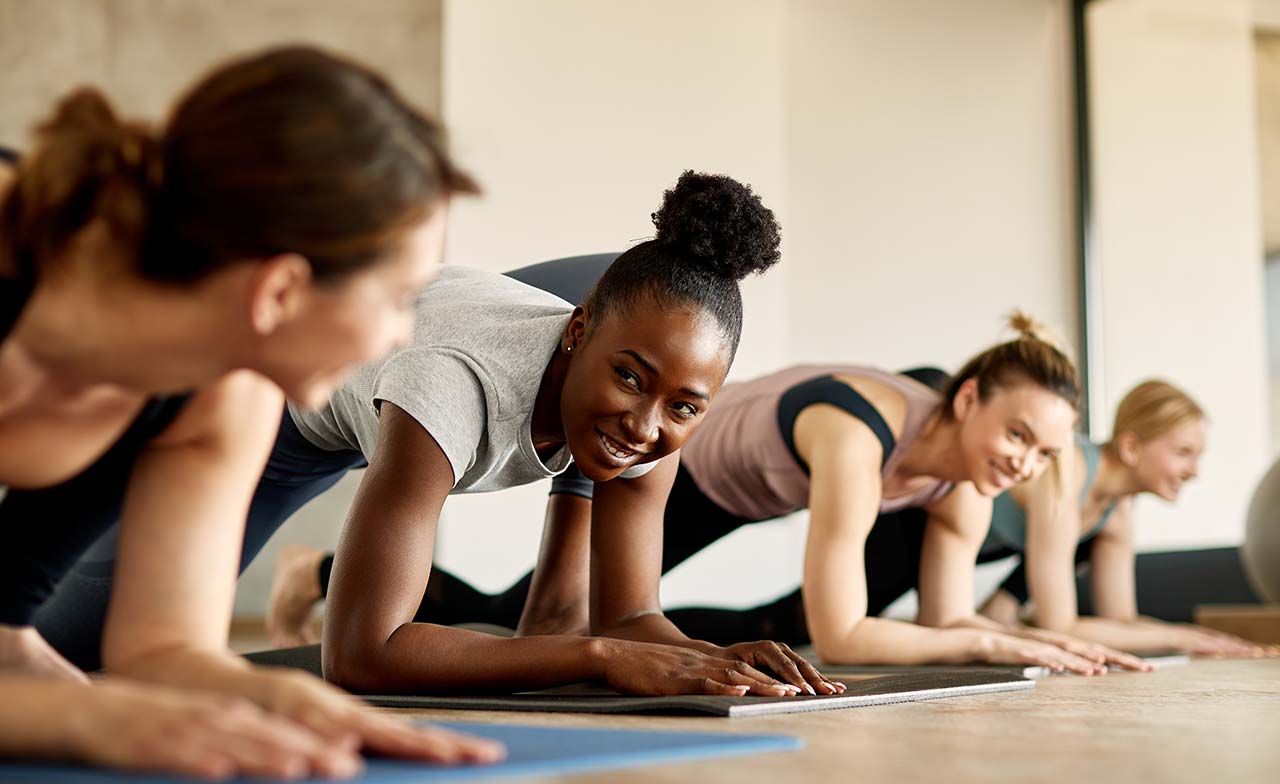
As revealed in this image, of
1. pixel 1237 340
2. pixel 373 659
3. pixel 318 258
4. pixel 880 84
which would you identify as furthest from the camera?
pixel 880 84

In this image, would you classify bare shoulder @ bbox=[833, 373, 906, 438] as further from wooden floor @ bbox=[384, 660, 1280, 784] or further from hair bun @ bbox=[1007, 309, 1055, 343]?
wooden floor @ bbox=[384, 660, 1280, 784]

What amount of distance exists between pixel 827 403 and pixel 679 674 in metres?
1.02

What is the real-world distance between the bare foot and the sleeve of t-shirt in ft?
4.10

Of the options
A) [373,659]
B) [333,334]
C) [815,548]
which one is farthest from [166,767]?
[815,548]

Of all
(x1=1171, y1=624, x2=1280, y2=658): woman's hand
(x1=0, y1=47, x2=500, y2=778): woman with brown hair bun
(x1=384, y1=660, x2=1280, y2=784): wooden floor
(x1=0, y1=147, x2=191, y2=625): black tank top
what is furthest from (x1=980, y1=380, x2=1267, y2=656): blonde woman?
(x1=0, y1=47, x2=500, y2=778): woman with brown hair bun

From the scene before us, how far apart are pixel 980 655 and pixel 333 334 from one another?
68.0 inches

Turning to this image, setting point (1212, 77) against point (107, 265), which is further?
point (1212, 77)

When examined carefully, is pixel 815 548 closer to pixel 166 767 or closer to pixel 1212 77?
pixel 166 767

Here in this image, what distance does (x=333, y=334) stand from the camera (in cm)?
92

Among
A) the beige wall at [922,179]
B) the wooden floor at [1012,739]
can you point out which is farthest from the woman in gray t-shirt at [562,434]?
the beige wall at [922,179]

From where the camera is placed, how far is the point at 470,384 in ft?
5.34

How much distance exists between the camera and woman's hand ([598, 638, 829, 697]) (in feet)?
4.87

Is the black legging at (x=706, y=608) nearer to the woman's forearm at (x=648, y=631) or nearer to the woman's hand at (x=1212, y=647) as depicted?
the woman's hand at (x=1212, y=647)

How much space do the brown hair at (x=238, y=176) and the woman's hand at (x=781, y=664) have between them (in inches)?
32.4
